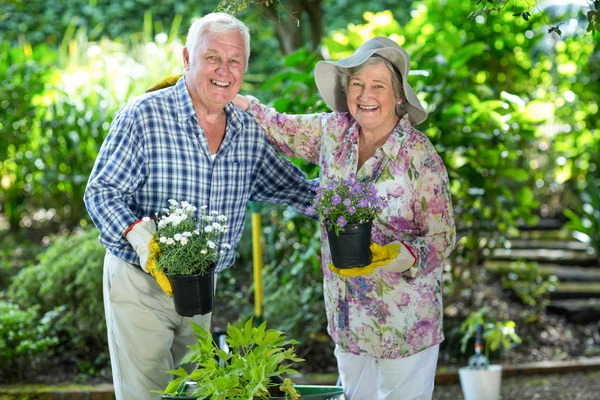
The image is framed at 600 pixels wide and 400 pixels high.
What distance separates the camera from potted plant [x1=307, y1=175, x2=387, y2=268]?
2197mm

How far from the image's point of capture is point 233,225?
257 centimetres

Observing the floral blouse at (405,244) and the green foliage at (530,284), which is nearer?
the floral blouse at (405,244)

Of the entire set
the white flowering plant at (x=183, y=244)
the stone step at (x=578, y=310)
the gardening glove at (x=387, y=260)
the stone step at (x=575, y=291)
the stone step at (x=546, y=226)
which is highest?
the white flowering plant at (x=183, y=244)

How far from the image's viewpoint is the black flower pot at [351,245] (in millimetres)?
2197

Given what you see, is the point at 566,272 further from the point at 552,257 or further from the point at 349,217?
the point at 349,217

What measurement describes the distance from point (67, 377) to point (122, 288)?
178 cm

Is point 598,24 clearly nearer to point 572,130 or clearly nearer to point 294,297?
point 294,297

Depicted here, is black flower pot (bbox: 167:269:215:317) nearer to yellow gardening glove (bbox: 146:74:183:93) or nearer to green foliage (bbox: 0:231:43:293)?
yellow gardening glove (bbox: 146:74:183:93)

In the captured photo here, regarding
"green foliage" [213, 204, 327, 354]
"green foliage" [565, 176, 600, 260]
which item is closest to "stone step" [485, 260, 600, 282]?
"green foliage" [565, 176, 600, 260]

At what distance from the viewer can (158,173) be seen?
94.6 inches

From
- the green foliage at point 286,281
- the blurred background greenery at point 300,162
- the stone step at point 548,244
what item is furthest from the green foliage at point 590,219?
the green foliage at point 286,281

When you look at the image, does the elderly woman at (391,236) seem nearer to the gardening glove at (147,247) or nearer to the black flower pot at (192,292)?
the black flower pot at (192,292)

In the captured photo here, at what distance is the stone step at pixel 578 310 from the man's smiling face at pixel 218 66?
142 inches

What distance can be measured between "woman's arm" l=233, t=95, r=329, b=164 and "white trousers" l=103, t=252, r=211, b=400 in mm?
635
